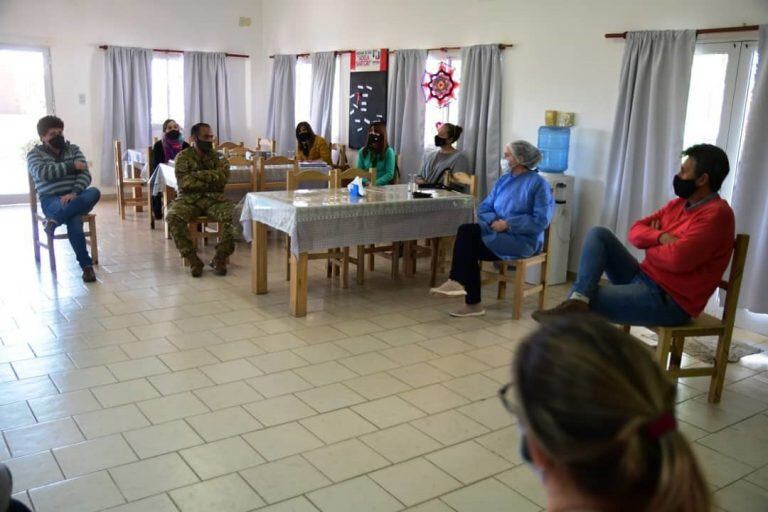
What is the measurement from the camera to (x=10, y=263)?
17.3 feet

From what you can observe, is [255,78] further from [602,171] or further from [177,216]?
[602,171]

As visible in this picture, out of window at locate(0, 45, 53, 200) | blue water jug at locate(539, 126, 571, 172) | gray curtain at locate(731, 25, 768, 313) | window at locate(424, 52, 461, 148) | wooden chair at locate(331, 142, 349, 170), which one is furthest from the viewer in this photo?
window at locate(0, 45, 53, 200)

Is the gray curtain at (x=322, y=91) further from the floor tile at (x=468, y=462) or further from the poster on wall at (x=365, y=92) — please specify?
the floor tile at (x=468, y=462)

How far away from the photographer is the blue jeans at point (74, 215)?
4.87m

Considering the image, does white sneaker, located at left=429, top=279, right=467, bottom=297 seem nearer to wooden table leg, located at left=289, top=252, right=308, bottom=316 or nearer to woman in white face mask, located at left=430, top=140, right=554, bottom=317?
woman in white face mask, located at left=430, top=140, right=554, bottom=317

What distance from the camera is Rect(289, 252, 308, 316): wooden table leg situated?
418 cm

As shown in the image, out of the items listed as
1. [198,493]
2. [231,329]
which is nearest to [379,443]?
[198,493]

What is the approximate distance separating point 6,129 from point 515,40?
6593 mm

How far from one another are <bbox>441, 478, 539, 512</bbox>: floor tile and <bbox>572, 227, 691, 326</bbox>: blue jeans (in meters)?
1.15

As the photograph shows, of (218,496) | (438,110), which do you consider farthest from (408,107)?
(218,496)

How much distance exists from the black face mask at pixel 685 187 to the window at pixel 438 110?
3.46 meters

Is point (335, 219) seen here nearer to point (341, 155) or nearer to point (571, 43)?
point (571, 43)

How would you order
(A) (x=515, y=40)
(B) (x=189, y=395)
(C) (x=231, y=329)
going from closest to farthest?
(B) (x=189, y=395) < (C) (x=231, y=329) < (A) (x=515, y=40)

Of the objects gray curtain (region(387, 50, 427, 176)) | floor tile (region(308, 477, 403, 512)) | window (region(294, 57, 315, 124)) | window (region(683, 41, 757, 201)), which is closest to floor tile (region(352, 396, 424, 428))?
floor tile (region(308, 477, 403, 512))
